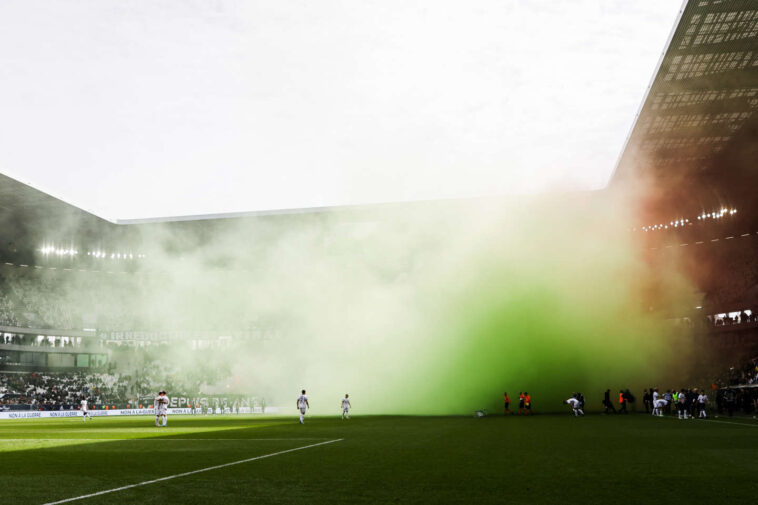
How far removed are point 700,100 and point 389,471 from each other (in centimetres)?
3467

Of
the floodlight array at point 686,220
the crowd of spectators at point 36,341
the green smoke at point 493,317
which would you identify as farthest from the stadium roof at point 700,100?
the crowd of spectators at point 36,341

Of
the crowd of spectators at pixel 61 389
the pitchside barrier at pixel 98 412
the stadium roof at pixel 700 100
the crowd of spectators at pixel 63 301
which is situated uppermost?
the stadium roof at pixel 700 100

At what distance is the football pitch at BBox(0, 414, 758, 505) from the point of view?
21.8ft

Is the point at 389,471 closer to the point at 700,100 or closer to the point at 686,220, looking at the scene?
the point at 700,100

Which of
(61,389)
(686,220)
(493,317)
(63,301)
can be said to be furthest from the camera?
(63,301)

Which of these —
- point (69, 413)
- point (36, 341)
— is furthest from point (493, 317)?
point (36, 341)

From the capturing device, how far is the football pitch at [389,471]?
21.8ft

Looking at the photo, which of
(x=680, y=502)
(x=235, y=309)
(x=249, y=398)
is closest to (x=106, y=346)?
(x=235, y=309)

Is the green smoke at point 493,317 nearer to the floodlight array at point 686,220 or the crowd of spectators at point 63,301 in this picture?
the floodlight array at point 686,220

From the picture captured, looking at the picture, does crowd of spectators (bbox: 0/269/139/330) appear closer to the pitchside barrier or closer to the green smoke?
the pitchside barrier

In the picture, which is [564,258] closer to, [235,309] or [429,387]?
[429,387]

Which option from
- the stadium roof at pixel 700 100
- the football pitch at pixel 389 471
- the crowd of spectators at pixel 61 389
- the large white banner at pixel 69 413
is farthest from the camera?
the crowd of spectators at pixel 61 389

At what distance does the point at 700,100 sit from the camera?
36.7 m

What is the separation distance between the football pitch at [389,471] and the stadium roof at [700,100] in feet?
68.3
